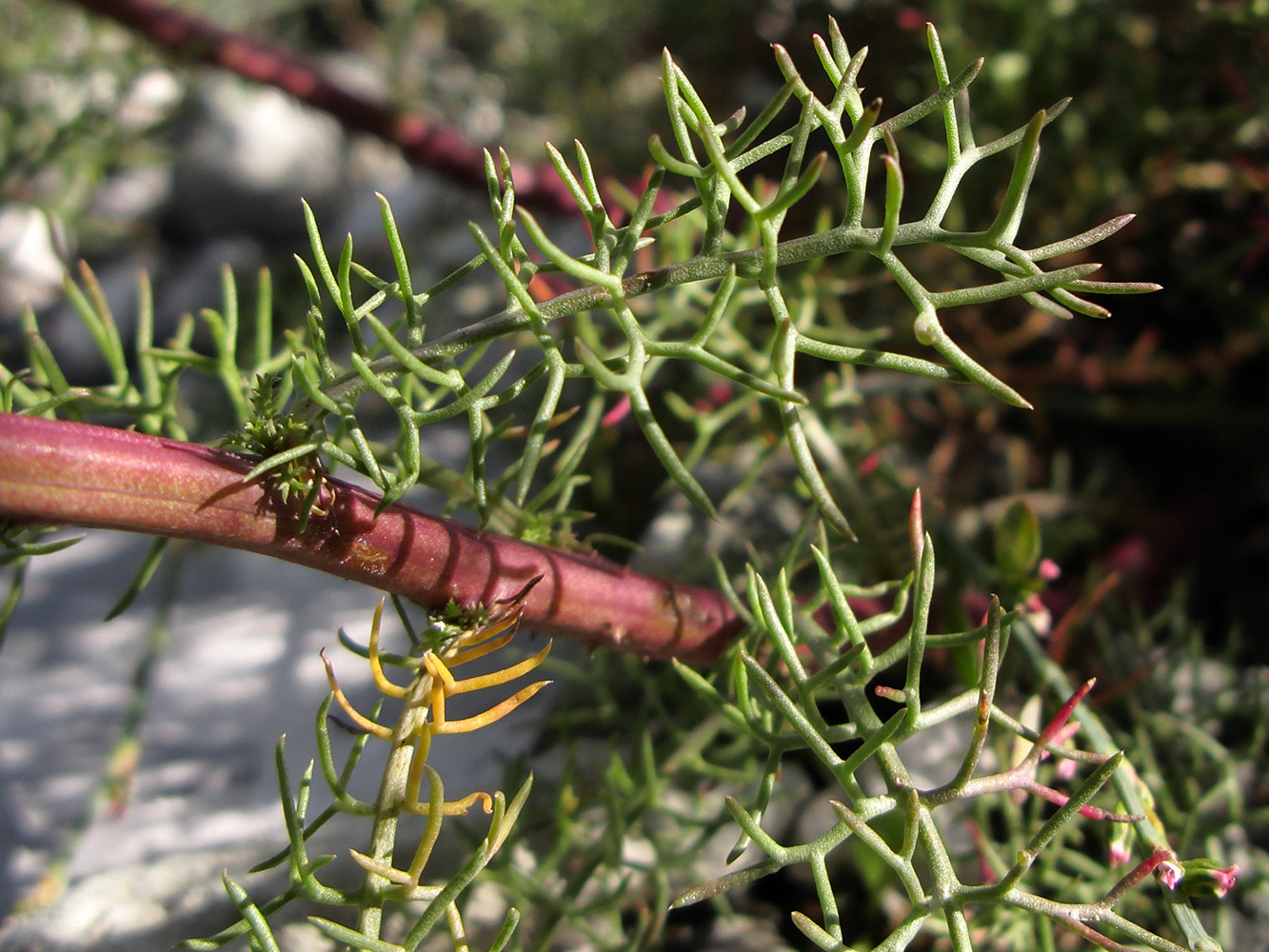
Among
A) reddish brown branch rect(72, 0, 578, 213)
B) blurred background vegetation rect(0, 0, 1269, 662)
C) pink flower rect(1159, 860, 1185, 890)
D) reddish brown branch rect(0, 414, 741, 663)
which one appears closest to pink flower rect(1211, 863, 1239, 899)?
pink flower rect(1159, 860, 1185, 890)

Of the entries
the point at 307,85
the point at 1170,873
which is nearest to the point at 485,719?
the point at 1170,873

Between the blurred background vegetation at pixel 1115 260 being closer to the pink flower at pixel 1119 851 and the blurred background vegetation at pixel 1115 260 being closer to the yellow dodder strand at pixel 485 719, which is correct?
the pink flower at pixel 1119 851

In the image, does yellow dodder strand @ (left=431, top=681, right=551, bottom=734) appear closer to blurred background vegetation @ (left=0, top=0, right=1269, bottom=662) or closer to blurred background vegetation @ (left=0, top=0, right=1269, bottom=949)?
blurred background vegetation @ (left=0, top=0, right=1269, bottom=949)

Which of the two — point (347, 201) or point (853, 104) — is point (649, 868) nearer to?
point (853, 104)

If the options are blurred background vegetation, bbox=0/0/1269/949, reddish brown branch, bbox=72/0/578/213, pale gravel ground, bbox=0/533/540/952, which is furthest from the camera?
reddish brown branch, bbox=72/0/578/213

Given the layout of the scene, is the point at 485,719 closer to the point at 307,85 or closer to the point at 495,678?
the point at 495,678
